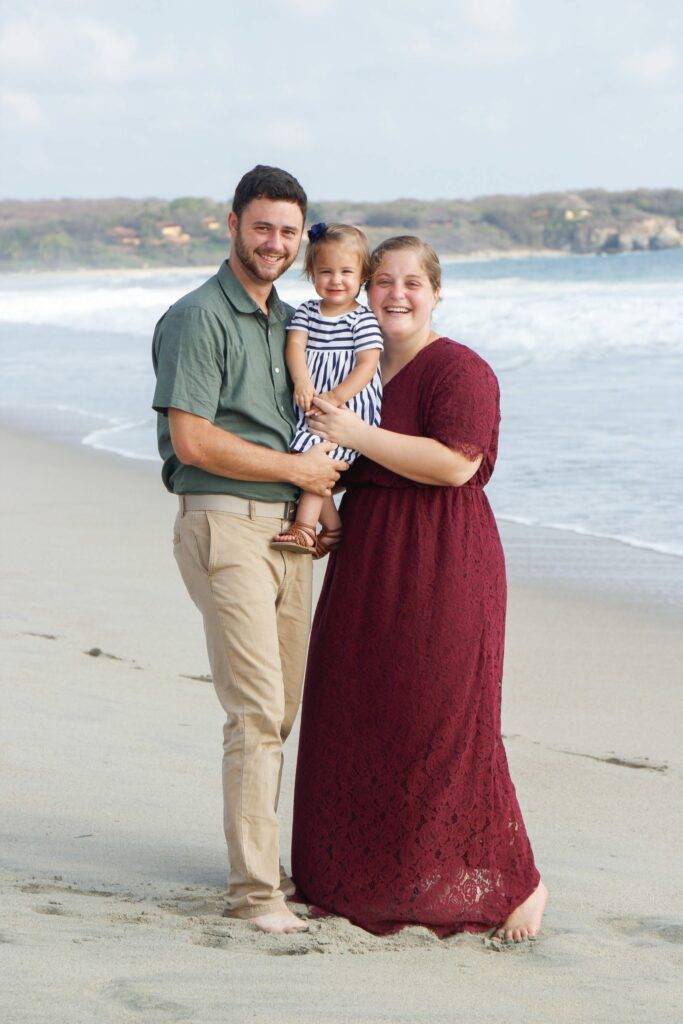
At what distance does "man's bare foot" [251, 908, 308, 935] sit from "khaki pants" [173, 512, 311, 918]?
0.02m

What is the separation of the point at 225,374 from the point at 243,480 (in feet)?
0.87

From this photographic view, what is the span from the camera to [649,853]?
3891mm

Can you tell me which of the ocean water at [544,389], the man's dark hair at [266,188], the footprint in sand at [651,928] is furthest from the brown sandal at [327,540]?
the footprint in sand at [651,928]

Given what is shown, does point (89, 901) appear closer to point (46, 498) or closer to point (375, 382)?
point (375, 382)

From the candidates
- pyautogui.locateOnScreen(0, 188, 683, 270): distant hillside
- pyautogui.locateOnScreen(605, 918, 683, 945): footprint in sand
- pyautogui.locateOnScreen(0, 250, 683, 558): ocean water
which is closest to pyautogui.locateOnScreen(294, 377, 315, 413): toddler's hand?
pyautogui.locateOnScreen(0, 250, 683, 558): ocean water

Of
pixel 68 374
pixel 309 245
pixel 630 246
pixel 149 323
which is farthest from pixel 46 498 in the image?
pixel 630 246

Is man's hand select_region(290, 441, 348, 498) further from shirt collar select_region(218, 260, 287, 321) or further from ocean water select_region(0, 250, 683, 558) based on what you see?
ocean water select_region(0, 250, 683, 558)

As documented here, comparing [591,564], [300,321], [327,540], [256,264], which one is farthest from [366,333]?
[591,564]

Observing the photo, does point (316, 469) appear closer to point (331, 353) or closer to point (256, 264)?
point (331, 353)

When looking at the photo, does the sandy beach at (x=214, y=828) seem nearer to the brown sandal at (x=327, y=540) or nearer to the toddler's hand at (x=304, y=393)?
the brown sandal at (x=327, y=540)

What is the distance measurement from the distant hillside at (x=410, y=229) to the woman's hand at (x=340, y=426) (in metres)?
53.7

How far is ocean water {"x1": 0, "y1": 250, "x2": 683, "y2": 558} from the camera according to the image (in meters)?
9.05

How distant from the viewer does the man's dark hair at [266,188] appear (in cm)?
327

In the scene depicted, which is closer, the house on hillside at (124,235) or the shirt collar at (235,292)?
the shirt collar at (235,292)
